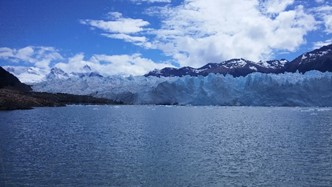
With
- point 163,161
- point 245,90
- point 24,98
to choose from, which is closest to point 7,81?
point 24,98

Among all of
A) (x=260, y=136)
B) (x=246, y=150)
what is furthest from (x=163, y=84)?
(x=246, y=150)

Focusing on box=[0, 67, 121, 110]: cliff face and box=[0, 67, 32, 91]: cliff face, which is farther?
box=[0, 67, 32, 91]: cliff face

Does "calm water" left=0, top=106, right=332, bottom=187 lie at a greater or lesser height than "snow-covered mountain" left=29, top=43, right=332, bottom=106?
lesser

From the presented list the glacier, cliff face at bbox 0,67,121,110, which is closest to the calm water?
cliff face at bbox 0,67,121,110

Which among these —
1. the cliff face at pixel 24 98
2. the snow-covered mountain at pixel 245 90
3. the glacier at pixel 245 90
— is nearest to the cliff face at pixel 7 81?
the cliff face at pixel 24 98

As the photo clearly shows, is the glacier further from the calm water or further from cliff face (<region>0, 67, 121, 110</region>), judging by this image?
the calm water

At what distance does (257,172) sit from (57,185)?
11049mm

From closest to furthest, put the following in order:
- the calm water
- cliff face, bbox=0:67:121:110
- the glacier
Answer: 1. the calm water
2. cliff face, bbox=0:67:121:110
3. the glacier

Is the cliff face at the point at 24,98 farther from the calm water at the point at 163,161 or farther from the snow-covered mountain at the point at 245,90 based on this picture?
the calm water at the point at 163,161

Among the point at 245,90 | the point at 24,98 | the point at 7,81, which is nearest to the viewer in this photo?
the point at 24,98

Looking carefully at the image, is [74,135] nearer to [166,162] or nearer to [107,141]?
[107,141]

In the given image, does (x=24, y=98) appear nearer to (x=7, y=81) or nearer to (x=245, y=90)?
(x=7, y=81)

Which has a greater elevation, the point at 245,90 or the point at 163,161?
the point at 245,90

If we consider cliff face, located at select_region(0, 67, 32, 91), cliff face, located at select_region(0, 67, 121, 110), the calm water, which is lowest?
the calm water
